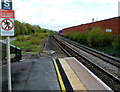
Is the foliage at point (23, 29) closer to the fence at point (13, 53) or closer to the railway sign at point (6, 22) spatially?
the fence at point (13, 53)

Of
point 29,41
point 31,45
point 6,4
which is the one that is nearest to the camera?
point 6,4

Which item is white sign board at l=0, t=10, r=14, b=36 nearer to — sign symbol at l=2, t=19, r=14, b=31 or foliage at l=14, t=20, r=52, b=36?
sign symbol at l=2, t=19, r=14, b=31

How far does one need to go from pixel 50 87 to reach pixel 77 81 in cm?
136

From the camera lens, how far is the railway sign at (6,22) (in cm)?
299

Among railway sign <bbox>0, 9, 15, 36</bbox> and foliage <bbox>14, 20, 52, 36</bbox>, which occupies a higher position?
foliage <bbox>14, 20, 52, 36</bbox>

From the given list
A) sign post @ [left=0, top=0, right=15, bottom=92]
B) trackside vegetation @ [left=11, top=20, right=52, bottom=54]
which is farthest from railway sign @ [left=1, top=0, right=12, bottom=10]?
trackside vegetation @ [left=11, top=20, right=52, bottom=54]

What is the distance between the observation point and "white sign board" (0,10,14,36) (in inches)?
118

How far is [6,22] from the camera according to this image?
303 centimetres

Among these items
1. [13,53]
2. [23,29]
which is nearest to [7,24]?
[13,53]

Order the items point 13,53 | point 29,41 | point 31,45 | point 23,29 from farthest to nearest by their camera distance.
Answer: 1. point 23,29
2. point 29,41
3. point 31,45
4. point 13,53

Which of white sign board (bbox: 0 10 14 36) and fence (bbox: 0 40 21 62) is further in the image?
fence (bbox: 0 40 21 62)

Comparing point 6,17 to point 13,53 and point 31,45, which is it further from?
point 31,45

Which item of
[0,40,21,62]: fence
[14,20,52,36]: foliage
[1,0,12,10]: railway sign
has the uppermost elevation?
[14,20,52,36]: foliage

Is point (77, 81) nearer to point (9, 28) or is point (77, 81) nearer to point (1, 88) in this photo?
point (1, 88)
